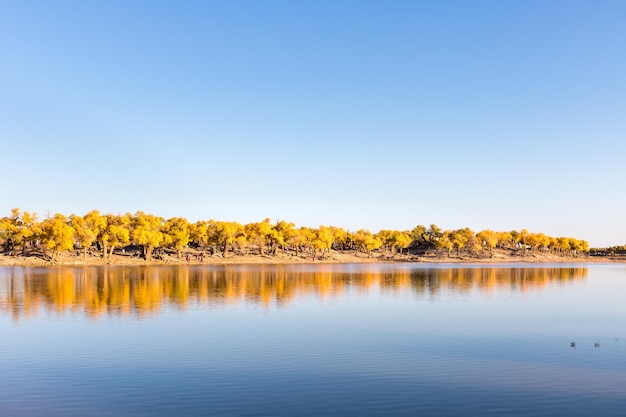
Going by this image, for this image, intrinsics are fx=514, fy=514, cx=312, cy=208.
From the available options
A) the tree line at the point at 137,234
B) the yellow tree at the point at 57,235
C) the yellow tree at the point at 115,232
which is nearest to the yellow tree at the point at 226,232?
the tree line at the point at 137,234

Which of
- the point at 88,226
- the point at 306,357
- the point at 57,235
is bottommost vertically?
the point at 306,357

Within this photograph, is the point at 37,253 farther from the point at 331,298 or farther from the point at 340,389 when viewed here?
the point at 340,389

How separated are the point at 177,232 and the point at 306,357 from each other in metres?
128

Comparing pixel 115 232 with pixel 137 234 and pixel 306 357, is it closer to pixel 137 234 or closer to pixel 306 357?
pixel 137 234

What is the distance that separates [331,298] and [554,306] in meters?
23.8

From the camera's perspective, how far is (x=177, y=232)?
150750mm

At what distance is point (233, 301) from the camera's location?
5434 centimetres

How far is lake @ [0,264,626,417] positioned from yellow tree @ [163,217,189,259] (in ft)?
309

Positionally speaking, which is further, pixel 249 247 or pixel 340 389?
pixel 249 247

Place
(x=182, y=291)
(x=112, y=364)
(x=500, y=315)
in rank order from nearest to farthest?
(x=112, y=364), (x=500, y=315), (x=182, y=291)

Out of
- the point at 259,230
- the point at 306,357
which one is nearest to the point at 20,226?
the point at 259,230

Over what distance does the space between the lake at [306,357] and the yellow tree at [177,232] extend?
94164mm

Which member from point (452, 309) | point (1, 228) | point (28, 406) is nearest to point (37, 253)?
point (1, 228)

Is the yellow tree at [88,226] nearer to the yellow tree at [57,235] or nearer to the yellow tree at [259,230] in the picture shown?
the yellow tree at [57,235]
